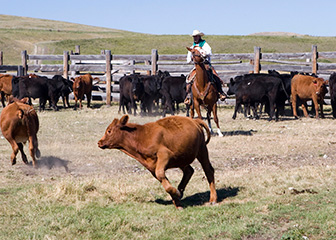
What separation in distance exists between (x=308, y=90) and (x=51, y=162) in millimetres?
10872

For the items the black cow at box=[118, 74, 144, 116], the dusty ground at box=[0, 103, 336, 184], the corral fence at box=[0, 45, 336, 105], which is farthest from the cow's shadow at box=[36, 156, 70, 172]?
the corral fence at box=[0, 45, 336, 105]

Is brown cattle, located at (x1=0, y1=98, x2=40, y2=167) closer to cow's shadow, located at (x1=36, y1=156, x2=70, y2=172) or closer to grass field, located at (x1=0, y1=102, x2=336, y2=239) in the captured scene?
cow's shadow, located at (x1=36, y1=156, x2=70, y2=172)

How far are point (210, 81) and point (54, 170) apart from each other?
17.8 feet

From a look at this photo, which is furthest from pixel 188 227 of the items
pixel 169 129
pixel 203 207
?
pixel 169 129

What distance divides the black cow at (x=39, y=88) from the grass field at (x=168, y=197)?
897cm

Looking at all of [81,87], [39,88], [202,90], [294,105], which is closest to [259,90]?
[294,105]

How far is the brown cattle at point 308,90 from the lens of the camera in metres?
18.6

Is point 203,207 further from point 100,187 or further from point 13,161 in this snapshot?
point 13,161

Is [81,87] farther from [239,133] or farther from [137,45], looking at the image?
[137,45]

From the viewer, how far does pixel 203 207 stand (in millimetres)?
7379

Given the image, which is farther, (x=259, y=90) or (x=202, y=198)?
(x=259, y=90)

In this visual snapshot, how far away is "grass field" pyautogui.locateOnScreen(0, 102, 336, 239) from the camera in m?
6.39

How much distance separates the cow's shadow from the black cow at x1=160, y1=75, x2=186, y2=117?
29.5 ft

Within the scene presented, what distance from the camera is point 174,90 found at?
20438 mm
